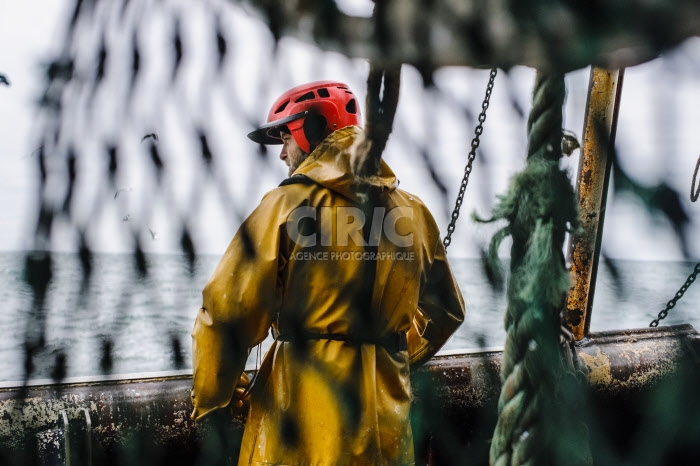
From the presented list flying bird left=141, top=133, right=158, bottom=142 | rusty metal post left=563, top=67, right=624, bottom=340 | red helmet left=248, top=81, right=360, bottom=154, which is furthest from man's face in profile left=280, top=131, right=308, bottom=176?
rusty metal post left=563, top=67, right=624, bottom=340

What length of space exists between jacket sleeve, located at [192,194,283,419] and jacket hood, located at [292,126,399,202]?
0.54ft

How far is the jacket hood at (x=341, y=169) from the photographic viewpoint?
2.00 m

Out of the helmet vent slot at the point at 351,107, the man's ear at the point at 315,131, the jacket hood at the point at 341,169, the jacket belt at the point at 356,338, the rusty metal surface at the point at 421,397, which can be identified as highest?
the helmet vent slot at the point at 351,107

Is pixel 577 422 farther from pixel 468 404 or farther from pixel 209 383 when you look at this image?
pixel 468 404

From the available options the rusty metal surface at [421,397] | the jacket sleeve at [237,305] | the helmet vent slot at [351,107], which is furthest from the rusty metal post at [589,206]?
the jacket sleeve at [237,305]

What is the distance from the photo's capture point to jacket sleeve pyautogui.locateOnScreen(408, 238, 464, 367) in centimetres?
249

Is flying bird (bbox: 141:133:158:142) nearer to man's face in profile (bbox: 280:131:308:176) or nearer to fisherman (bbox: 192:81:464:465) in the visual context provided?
fisherman (bbox: 192:81:464:465)

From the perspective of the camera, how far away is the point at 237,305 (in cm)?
192

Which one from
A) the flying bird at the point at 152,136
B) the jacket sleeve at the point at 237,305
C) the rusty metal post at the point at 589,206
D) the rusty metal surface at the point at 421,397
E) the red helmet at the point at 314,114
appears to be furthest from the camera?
the rusty metal post at the point at 589,206

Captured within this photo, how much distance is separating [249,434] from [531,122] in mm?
1506

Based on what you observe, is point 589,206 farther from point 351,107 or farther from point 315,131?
point 315,131

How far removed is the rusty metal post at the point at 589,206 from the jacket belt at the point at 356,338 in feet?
5.01

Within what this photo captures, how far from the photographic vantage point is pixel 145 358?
2214 centimetres

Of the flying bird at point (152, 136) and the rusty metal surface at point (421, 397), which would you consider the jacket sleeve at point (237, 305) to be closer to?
the rusty metal surface at point (421, 397)
